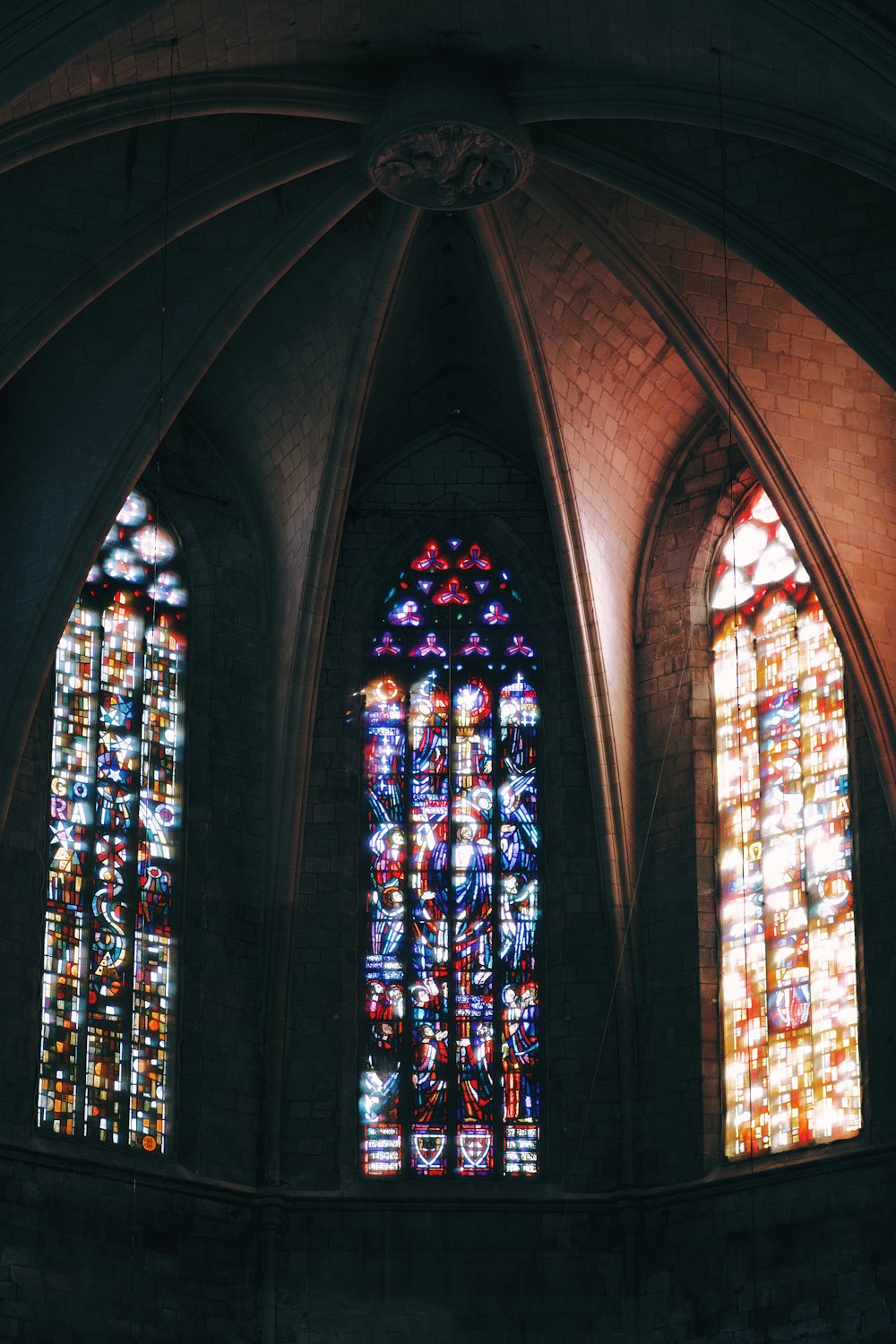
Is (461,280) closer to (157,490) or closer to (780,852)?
(157,490)

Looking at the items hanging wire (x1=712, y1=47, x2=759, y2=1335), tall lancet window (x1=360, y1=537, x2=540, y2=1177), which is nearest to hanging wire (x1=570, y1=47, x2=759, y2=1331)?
hanging wire (x1=712, y1=47, x2=759, y2=1335)

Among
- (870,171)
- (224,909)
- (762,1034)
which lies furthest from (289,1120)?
(870,171)

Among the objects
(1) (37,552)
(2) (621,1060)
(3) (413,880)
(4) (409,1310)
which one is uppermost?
(1) (37,552)

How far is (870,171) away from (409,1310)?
910 cm

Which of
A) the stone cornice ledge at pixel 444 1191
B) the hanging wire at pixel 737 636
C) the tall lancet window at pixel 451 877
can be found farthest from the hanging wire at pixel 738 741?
the tall lancet window at pixel 451 877

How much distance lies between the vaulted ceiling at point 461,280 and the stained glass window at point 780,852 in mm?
870

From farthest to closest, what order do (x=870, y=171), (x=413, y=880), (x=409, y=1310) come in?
(x=413, y=880)
(x=409, y=1310)
(x=870, y=171)

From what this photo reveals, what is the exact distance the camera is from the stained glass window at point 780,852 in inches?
952

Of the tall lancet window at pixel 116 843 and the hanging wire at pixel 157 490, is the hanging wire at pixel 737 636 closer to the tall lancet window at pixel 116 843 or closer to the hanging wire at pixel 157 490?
the hanging wire at pixel 157 490

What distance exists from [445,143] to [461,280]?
3137mm

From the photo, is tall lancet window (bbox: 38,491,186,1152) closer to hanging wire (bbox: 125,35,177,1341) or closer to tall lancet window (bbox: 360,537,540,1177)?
hanging wire (bbox: 125,35,177,1341)

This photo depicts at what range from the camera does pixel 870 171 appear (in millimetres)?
21672

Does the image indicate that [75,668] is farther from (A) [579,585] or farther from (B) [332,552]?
(A) [579,585]

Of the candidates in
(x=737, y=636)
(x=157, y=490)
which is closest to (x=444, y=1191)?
(x=737, y=636)
